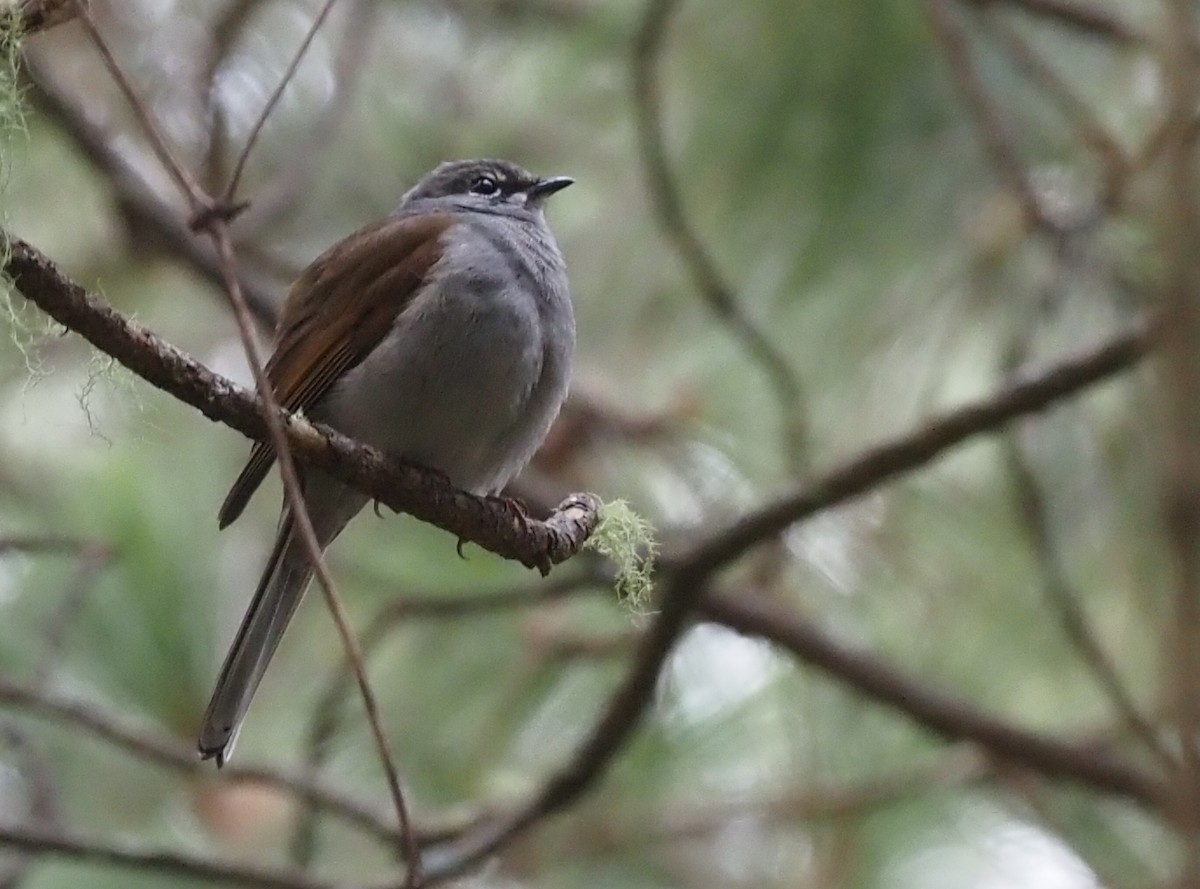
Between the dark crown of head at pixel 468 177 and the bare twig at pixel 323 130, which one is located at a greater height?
the bare twig at pixel 323 130

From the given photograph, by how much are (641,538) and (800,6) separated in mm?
2259

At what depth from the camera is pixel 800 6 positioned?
15.1 ft

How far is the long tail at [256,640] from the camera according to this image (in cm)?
328

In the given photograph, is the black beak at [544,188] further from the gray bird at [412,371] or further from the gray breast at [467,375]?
the gray breast at [467,375]

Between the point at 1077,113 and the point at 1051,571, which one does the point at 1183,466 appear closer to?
the point at 1051,571

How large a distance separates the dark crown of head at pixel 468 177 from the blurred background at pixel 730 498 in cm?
38

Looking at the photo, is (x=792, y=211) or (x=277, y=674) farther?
(x=277, y=674)

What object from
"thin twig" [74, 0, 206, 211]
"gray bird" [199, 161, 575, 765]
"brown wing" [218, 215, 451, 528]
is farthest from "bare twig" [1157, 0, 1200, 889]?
"brown wing" [218, 215, 451, 528]

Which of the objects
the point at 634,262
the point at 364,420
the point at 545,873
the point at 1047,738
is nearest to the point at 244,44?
the point at 634,262

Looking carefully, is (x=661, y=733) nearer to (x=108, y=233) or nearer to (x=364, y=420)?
(x=364, y=420)

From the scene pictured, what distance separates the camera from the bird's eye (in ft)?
14.8

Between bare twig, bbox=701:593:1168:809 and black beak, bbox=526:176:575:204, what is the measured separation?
113cm

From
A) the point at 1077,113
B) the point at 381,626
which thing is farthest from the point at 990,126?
the point at 381,626

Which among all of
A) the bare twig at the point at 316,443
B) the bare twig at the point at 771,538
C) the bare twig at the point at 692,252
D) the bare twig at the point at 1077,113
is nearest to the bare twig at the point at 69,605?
the bare twig at the point at 771,538
